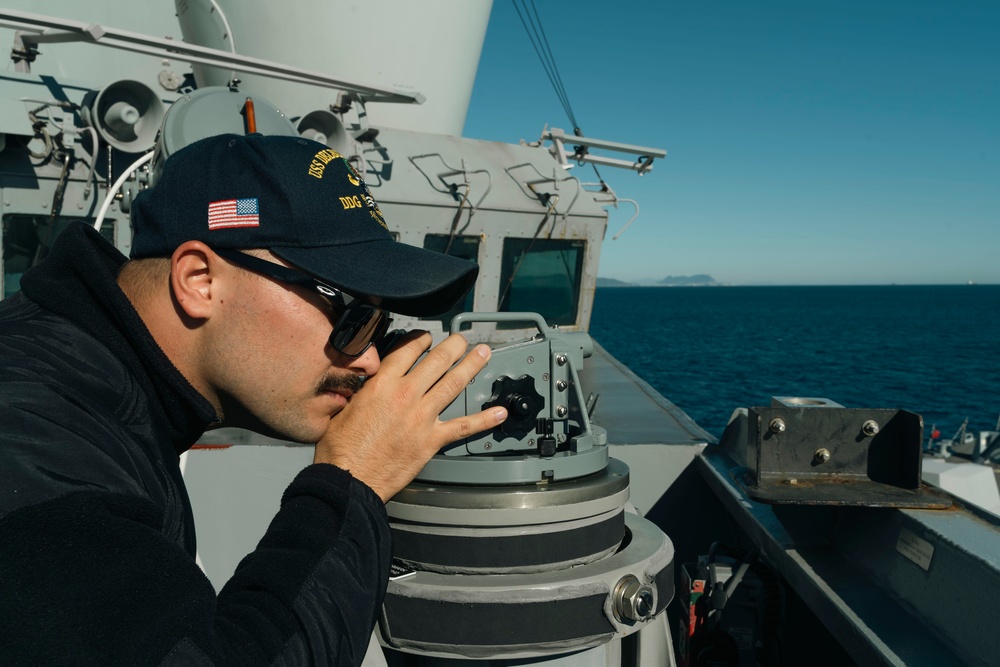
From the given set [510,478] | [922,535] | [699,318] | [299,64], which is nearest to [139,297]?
[510,478]

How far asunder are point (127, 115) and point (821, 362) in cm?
5088

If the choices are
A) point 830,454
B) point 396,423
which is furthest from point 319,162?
point 830,454

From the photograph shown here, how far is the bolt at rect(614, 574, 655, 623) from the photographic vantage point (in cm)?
234

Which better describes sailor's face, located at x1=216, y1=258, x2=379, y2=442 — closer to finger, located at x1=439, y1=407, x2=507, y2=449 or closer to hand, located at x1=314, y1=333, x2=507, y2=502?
hand, located at x1=314, y1=333, x2=507, y2=502

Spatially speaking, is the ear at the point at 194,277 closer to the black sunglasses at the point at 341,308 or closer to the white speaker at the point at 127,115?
the black sunglasses at the point at 341,308

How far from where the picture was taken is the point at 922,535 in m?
2.79

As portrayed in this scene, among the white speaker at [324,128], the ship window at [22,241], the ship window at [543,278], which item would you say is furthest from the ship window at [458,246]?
the ship window at [22,241]

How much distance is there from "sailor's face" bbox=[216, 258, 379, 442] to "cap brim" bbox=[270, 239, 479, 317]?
0.20ft

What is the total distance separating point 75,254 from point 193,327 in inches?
8.7

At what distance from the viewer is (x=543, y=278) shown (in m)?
7.12

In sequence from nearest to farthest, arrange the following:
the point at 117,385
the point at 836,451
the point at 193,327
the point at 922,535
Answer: the point at 117,385, the point at 193,327, the point at 922,535, the point at 836,451

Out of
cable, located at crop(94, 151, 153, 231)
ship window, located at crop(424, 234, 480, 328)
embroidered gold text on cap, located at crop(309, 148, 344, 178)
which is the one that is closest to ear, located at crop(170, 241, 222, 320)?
embroidered gold text on cap, located at crop(309, 148, 344, 178)

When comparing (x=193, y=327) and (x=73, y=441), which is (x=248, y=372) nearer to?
(x=193, y=327)

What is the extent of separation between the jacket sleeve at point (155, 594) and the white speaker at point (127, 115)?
4.77 m
